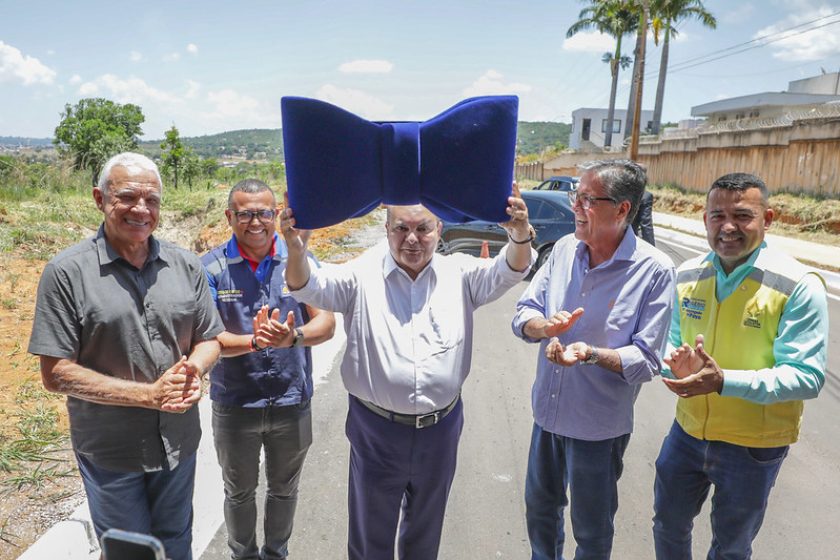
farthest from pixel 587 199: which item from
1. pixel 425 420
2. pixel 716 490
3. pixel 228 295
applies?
pixel 228 295

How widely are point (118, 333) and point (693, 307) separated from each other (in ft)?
7.80

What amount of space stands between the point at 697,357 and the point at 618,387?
38 cm

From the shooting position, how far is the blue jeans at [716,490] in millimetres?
2115

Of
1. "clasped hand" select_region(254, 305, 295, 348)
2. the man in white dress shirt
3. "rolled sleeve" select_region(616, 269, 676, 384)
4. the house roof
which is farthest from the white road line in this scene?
the house roof

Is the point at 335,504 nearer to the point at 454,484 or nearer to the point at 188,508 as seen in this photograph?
the point at 454,484

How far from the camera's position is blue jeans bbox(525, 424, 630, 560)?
2.25m

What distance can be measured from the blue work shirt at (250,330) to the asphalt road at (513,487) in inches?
33.5

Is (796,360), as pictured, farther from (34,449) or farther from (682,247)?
(682,247)

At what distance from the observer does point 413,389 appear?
216cm

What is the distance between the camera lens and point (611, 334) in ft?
7.25

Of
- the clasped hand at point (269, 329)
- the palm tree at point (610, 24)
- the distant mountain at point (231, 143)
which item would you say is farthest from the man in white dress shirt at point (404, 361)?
the distant mountain at point (231, 143)

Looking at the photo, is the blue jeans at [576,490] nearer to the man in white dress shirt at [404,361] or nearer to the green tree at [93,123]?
the man in white dress shirt at [404,361]

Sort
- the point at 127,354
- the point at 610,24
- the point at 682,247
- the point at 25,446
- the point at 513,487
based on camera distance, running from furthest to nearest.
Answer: the point at 610,24 < the point at 682,247 < the point at 513,487 < the point at 25,446 < the point at 127,354

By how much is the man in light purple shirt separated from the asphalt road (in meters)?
0.71
